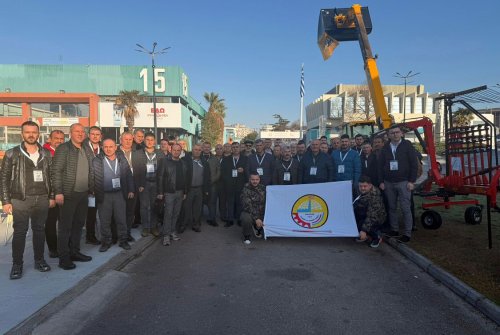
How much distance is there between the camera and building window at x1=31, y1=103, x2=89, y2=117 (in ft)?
133

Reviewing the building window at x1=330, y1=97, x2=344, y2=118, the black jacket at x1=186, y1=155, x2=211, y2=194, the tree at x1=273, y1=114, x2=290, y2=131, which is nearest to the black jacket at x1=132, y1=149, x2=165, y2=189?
the black jacket at x1=186, y1=155, x2=211, y2=194

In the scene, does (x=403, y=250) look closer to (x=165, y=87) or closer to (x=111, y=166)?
(x=111, y=166)

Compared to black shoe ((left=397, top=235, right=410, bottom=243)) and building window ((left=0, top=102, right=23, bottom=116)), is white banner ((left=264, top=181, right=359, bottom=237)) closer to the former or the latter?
black shoe ((left=397, top=235, right=410, bottom=243))

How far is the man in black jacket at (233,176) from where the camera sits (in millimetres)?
8594

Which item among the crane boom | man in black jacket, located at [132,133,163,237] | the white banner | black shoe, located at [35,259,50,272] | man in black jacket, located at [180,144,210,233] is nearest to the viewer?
black shoe, located at [35,259,50,272]

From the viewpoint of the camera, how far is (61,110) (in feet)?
135

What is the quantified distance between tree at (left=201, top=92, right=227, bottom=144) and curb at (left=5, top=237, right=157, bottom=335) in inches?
1897

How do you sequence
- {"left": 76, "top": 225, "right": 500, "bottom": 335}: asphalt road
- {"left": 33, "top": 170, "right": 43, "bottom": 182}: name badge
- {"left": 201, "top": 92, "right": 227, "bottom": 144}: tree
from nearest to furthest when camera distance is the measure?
1. {"left": 76, "top": 225, "right": 500, "bottom": 335}: asphalt road
2. {"left": 33, "top": 170, "right": 43, "bottom": 182}: name badge
3. {"left": 201, "top": 92, "right": 227, "bottom": 144}: tree

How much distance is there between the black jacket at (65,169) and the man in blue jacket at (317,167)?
4.86 metres

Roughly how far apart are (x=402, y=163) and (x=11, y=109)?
4439cm

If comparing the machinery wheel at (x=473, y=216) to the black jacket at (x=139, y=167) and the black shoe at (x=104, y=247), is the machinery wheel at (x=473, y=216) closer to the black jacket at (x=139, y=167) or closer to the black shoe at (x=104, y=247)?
the black jacket at (x=139, y=167)

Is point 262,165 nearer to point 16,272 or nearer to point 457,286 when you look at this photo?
point 457,286

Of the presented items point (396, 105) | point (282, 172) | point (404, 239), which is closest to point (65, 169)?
point (282, 172)

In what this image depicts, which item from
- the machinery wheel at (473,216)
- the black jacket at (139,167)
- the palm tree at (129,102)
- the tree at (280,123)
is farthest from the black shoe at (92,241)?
the tree at (280,123)
